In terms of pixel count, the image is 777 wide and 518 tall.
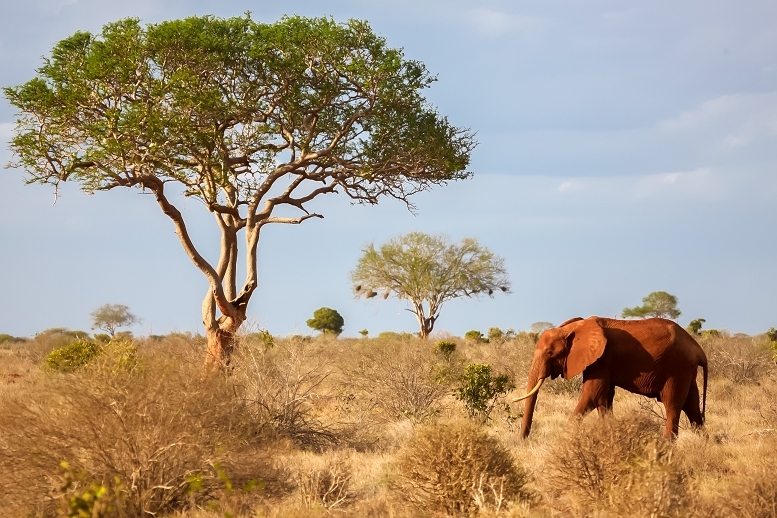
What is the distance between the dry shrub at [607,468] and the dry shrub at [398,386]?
761 cm

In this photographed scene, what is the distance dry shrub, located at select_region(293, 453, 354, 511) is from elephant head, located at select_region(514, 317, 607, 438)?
14.9 feet

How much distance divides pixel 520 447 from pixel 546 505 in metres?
4.04

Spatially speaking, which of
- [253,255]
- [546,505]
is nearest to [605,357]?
[546,505]

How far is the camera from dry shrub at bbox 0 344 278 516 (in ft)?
25.0

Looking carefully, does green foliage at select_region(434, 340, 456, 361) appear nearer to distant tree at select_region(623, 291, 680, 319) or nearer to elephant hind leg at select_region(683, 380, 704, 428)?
elephant hind leg at select_region(683, 380, 704, 428)

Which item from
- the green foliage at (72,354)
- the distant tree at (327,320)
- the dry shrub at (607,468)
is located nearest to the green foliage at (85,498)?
the dry shrub at (607,468)

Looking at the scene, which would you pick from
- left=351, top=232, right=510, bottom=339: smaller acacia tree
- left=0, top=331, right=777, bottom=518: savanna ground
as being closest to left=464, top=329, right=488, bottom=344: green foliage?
left=351, top=232, right=510, bottom=339: smaller acacia tree

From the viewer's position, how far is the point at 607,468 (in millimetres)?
8500

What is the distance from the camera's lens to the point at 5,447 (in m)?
7.71

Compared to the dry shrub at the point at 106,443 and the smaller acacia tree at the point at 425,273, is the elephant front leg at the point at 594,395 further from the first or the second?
the smaller acacia tree at the point at 425,273

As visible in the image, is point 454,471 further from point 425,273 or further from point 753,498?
point 425,273

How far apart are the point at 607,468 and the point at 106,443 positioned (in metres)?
4.84

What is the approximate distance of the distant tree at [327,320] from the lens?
219 ft

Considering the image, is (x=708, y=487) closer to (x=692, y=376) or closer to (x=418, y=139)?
(x=692, y=376)
